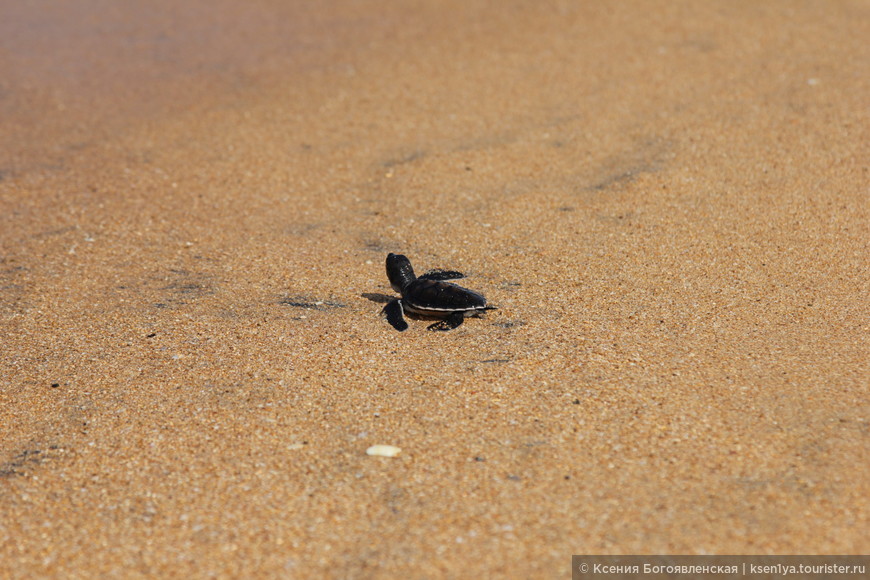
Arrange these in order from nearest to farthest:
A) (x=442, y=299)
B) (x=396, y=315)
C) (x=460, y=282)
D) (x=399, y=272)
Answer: (x=442, y=299), (x=396, y=315), (x=399, y=272), (x=460, y=282)

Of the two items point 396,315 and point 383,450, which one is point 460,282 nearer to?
point 396,315

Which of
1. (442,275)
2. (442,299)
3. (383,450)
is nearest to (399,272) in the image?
(442,275)

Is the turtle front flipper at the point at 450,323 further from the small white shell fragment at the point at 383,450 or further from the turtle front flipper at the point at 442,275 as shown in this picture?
the small white shell fragment at the point at 383,450

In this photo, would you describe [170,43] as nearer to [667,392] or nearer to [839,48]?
[839,48]

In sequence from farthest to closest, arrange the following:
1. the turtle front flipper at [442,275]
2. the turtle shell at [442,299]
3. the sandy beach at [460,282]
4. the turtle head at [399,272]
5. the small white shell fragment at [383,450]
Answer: the turtle front flipper at [442,275], the turtle head at [399,272], the turtle shell at [442,299], the small white shell fragment at [383,450], the sandy beach at [460,282]

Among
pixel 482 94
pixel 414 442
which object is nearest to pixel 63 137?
pixel 482 94

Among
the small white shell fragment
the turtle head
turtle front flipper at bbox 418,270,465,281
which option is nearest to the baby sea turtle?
the turtle head

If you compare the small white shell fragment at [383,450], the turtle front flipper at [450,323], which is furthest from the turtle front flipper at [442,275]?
the small white shell fragment at [383,450]

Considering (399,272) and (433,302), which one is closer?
(433,302)

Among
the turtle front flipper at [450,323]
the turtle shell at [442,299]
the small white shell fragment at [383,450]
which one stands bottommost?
the small white shell fragment at [383,450]
